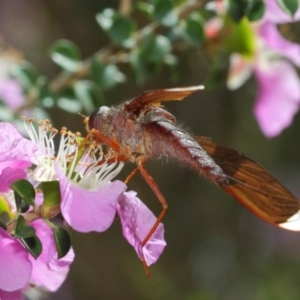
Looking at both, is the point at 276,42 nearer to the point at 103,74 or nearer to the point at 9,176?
the point at 103,74

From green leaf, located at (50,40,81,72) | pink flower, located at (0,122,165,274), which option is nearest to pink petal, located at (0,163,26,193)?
pink flower, located at (0,122,165,274)

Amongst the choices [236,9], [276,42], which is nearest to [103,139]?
[236,9]

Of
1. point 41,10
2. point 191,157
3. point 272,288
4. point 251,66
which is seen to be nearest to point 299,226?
point 191,157

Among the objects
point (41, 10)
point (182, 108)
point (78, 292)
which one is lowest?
point (78, 292)

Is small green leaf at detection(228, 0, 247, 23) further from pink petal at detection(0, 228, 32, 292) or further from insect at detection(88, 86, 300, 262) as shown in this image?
pink petal at detection(0, 228, 32, 292)

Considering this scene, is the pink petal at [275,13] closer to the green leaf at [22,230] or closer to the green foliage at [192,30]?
the green foliage at [192,30]

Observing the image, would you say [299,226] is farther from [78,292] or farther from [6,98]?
[78,292]
